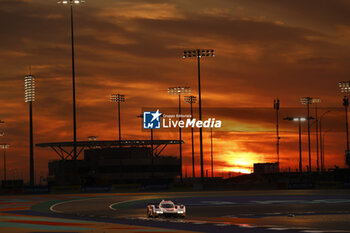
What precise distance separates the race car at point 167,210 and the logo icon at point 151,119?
54.4 m

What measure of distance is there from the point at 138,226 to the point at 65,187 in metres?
61.3

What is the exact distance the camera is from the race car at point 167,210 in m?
37.3

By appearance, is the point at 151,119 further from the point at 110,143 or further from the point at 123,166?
the point at 123,166

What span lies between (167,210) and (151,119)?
5688 cm

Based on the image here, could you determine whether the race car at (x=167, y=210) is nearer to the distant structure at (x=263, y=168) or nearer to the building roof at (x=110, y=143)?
the building roof at (x=110, y=143)

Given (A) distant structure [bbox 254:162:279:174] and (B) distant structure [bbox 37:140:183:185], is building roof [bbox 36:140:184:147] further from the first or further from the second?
(A) distant structure [bbox 254:162:279:174]

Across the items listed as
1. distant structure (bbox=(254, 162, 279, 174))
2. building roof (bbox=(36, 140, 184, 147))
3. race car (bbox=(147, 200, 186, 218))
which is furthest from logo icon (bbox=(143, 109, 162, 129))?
distant structure (bbox=(254, 162, 279, 174))

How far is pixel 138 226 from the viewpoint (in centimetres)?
2925

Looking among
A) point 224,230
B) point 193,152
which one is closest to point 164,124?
point 193,152

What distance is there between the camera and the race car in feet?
122

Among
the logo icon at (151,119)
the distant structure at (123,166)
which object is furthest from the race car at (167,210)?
the distant structure at (123,166)

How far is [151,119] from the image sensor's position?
308 feet

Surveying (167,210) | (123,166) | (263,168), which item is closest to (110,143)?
(123,166)

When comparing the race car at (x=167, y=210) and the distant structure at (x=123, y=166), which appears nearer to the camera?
the race car at (x=167, y=210)
